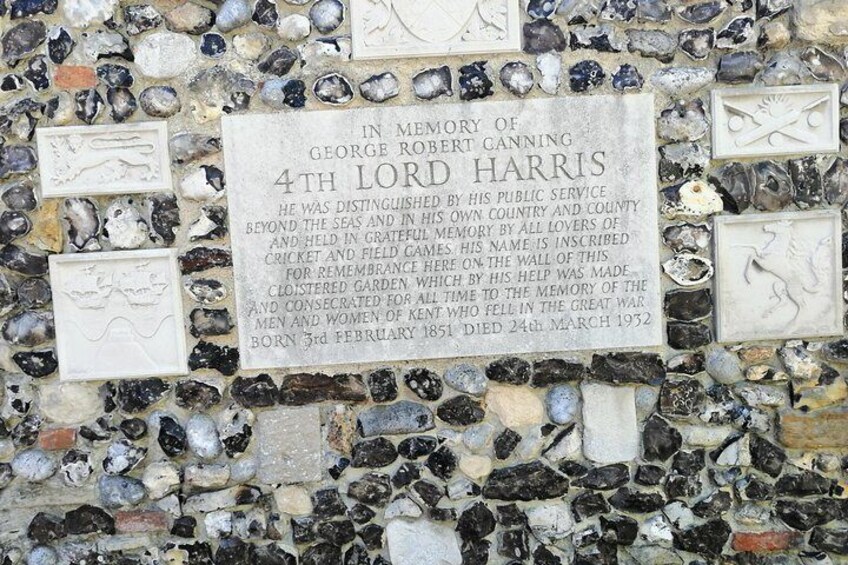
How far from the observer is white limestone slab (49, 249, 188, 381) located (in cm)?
369

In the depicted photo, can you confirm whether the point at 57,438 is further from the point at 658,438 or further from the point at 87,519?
the point at 658,438

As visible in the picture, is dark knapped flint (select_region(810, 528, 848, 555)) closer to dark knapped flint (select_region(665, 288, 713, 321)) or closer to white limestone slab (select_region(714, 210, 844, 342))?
white limestone slab (select_region(714, 210, 844, 342))

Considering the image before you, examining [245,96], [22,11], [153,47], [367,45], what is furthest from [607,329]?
[22,11]

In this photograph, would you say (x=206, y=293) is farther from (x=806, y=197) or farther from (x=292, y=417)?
(x=806, y=197)

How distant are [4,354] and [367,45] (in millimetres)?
1974

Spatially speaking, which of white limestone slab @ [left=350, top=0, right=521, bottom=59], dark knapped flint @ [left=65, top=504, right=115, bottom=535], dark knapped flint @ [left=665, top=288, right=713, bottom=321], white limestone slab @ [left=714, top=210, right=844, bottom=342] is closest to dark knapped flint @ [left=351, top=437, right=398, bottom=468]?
dark knapped flint @ [left=65, top=504, right=115, bottom=535]

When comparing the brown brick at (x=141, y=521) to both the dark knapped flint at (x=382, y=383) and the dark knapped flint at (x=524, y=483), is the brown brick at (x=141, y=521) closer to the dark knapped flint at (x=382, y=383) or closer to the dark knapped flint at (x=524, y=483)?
the dark knapped flint at (x=382, y=383)

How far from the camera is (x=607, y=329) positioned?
12.4 feet

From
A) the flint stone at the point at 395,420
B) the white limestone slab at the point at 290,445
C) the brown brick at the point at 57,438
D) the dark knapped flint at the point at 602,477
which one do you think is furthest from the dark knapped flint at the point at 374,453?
the brown brick at the point at 57,438

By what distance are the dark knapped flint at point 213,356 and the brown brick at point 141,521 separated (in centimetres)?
64

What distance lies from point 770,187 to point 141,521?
9.79ft

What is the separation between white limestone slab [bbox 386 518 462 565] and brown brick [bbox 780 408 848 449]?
151cm

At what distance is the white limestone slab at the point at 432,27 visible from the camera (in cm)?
364

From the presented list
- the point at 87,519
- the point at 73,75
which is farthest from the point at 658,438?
the point at 73,75
